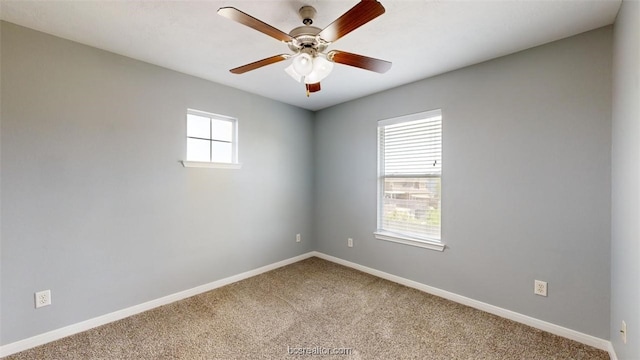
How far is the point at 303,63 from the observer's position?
5.61ft

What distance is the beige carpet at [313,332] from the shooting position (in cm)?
191

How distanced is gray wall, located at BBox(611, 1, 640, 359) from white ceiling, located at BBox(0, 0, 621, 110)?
35cm

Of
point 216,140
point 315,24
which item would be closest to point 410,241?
point 315,24

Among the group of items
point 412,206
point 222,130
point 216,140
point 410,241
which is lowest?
point 410,241

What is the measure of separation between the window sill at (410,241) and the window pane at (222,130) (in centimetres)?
221

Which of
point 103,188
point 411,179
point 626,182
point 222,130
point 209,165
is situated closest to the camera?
point 626,182

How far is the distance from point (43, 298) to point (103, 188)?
2.98ft

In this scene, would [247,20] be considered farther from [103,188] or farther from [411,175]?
[411,175]

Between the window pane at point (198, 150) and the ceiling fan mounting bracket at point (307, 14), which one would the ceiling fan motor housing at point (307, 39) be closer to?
the ceiling fan mounting bracket at point (307, 14)

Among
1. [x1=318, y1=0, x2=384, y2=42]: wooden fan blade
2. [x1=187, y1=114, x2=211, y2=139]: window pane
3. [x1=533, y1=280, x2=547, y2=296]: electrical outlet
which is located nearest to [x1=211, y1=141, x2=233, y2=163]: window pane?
[x1=187, y1=114, x2=211, y2=139]: window pane

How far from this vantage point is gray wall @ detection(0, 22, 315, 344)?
1949mm

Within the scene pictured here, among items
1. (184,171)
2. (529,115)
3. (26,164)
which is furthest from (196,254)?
(529,115)

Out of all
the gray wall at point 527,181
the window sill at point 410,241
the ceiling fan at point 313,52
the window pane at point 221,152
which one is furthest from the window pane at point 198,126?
the window sill at point 410,241

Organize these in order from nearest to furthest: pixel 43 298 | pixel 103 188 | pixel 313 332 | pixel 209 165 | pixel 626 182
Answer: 1. pixel 626 182
2. pixel 43 298
3. pixel 313 332
4. pixel 103 188
5. pixel 209 165
